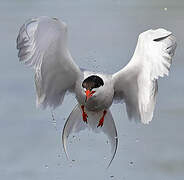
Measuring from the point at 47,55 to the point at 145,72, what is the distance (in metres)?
0.99

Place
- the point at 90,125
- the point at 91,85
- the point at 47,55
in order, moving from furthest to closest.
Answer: the point at 90,125 < the point at 47,55 < the point at 91,85

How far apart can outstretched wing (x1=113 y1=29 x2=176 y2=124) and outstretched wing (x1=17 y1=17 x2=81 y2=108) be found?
53cm

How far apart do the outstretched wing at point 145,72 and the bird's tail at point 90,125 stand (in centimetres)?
28

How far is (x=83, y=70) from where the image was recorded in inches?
352

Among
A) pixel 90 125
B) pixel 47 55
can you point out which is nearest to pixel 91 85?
pixel 47 55

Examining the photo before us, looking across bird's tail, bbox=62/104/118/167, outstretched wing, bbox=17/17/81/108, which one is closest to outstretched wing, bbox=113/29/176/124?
bird's tail, bbox=62/104/118/167

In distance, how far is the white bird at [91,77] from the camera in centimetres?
848

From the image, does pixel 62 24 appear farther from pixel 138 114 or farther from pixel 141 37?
pixel 138 114

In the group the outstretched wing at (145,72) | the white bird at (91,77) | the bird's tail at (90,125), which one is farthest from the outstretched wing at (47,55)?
the outstretched wing at (145,72)

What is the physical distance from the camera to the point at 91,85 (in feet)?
28.2

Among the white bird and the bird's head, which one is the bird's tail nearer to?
the white bird

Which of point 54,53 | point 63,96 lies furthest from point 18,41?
point 63,96

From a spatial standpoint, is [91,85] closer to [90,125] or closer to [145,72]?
[145,72]

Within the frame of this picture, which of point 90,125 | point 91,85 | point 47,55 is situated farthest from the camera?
point 90,125
